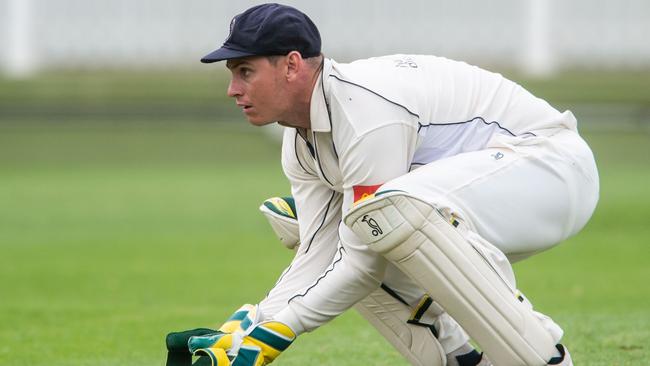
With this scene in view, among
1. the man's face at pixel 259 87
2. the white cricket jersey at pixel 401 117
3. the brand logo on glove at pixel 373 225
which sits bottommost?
the brand logo on glove at pixel 373 225

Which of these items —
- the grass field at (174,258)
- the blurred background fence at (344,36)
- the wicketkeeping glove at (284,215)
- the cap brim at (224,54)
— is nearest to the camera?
the cap brim at (224,54)

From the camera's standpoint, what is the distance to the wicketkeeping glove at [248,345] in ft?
13.4

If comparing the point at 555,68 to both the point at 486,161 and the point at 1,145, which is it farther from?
the point at 486,161

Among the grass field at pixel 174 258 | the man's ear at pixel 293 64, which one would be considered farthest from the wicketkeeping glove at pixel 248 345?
the grass field at pixel 174 258

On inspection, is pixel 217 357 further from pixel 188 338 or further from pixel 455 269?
pixel 455 269

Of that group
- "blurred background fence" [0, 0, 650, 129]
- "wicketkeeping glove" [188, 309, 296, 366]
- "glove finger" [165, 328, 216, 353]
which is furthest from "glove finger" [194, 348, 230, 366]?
"blurred background fence" [0, 0, 650, 129]

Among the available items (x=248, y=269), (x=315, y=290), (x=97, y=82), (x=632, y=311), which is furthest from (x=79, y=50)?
(x=315, y=290)

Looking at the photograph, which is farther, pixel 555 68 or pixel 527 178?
pixel 555 68

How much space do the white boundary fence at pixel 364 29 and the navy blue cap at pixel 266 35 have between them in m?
23.3

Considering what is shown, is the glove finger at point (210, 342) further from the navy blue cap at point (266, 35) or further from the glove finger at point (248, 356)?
the navy blue cap at point (266, 35)

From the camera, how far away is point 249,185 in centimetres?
1745

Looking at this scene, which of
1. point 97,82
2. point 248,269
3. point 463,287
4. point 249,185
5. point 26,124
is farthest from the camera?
point 97,82

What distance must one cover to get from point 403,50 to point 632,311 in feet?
67.8

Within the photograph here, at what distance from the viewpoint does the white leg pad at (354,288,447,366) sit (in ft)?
15.4
